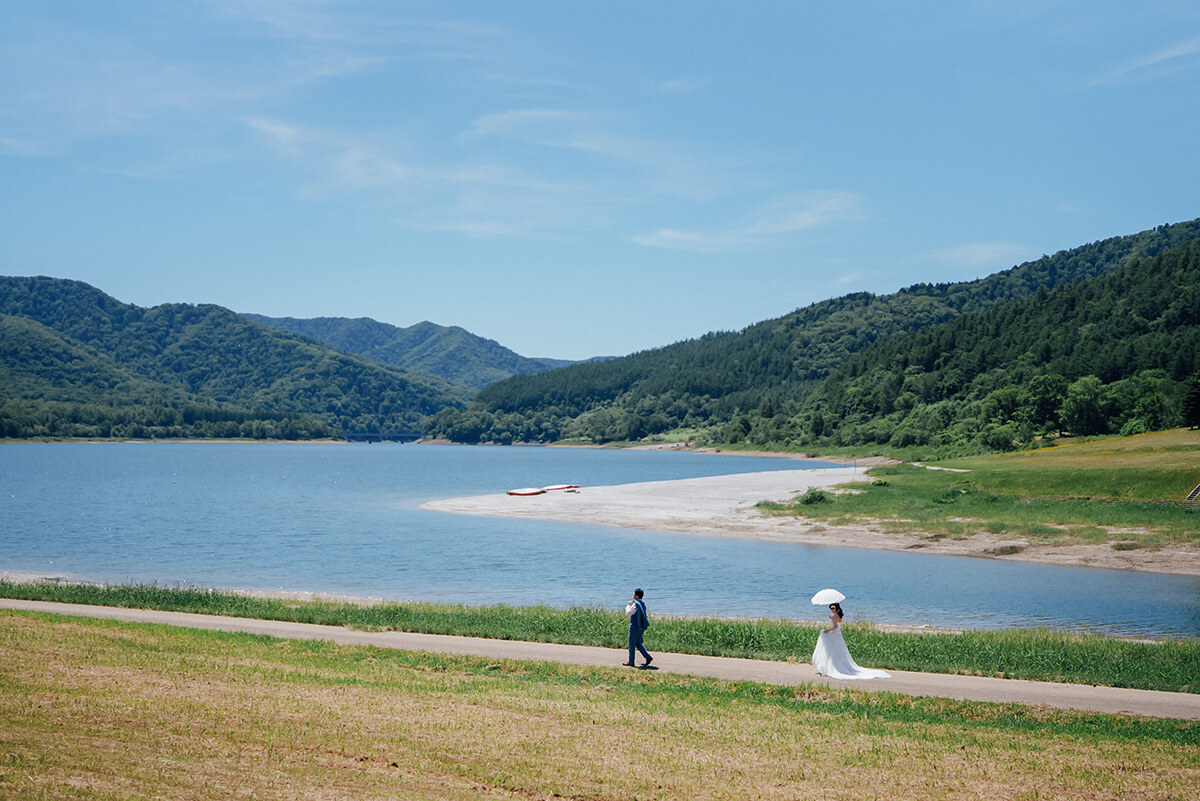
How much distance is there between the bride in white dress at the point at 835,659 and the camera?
20453 millimetres

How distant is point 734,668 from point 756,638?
356 centimetres

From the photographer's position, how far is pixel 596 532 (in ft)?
207

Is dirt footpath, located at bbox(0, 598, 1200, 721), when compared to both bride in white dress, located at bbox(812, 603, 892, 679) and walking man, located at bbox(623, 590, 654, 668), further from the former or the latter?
walking man, located at bbox(623, 590, 654, 668)

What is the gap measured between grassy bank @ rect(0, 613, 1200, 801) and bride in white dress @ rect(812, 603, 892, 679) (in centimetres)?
181

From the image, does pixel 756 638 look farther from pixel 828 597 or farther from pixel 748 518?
pixel 748 518

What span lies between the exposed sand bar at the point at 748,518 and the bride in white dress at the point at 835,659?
31358mm

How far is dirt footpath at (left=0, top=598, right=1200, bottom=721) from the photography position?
18391 mm

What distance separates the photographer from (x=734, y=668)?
21.4 meters

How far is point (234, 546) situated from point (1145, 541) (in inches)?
2133

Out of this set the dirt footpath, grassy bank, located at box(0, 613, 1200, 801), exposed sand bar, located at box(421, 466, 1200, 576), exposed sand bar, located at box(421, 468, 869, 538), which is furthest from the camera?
exposed sand bar, located at box(421, 468, 869, 538)

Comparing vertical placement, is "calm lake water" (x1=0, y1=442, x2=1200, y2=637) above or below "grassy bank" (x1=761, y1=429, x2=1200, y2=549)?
below

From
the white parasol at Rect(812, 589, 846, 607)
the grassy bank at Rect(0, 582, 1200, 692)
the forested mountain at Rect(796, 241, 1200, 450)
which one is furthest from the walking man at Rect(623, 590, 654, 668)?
the forested mountain at Rect(796, 241, 1200, 450)

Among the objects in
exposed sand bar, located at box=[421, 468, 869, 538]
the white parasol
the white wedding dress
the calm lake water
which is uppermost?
the white parasol

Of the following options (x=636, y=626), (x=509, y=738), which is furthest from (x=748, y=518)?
(x=509, y=738)
